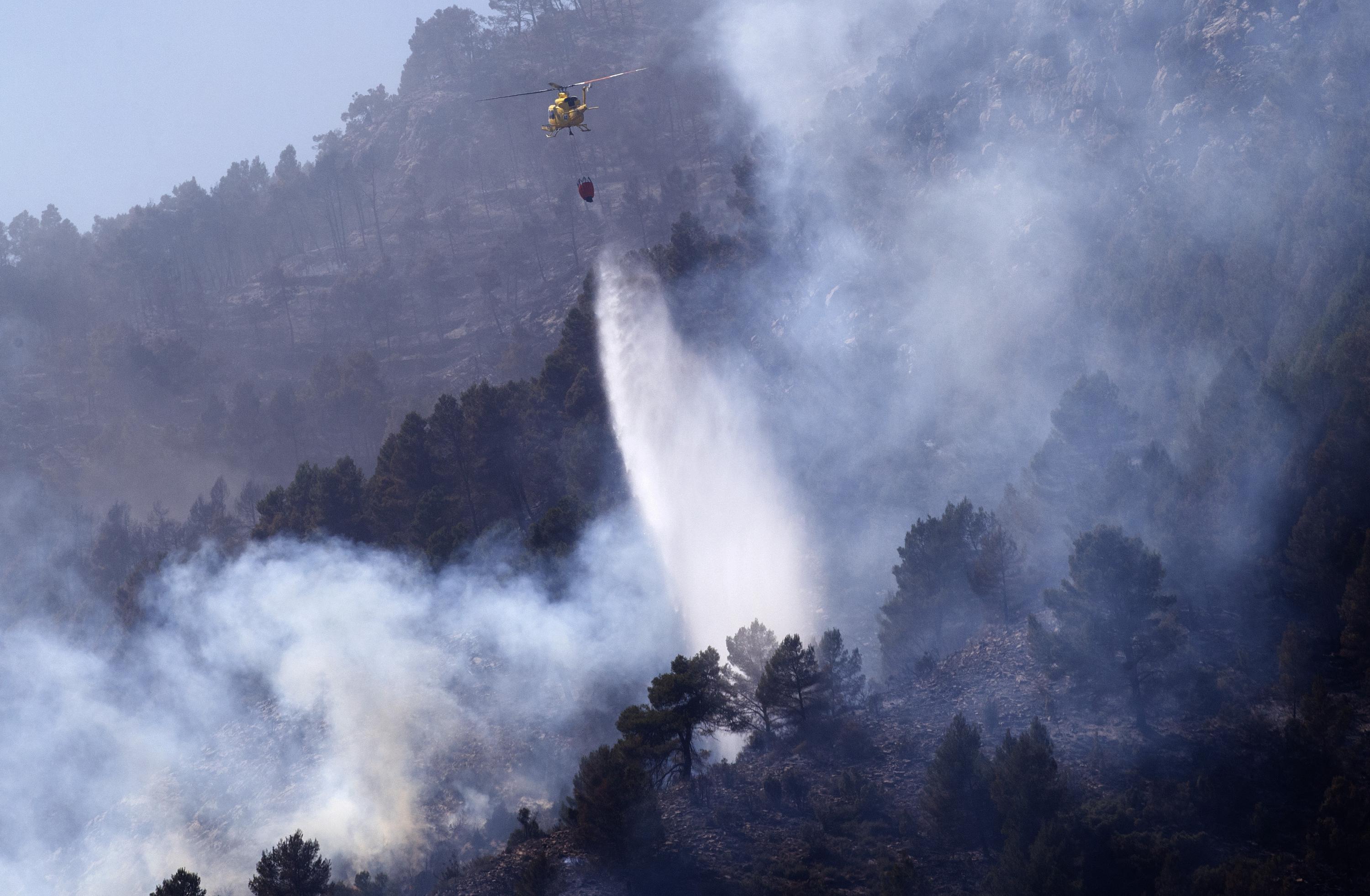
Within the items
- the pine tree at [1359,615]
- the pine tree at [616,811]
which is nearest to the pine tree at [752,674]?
the pine tree at [616,811]

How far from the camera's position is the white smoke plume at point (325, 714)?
3794 cm

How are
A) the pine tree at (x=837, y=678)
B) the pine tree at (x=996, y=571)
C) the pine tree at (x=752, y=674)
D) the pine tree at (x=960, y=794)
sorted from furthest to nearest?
the pine tree at (x=996, y=571) → the pine tree at (x=837, y=678) → the pine tree at (x=752, y=674) → the pine tree at (x=960, y=794)

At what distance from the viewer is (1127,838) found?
75.2ft

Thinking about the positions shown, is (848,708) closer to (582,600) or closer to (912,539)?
(912,539)

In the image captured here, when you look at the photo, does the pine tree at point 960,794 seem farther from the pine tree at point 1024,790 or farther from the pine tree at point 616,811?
the pine tree at point 616,811

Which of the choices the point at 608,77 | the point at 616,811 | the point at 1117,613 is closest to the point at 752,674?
the point at 616,811

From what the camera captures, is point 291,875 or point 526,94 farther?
point 526,94

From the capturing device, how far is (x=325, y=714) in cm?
4256

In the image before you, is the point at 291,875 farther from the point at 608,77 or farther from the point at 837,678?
the point at 608,77

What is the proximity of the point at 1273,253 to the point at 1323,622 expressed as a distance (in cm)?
2347

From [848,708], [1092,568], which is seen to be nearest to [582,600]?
[848,708]

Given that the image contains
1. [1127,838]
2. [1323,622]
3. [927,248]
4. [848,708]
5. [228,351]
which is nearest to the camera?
[1127,838]

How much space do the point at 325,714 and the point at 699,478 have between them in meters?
23.6

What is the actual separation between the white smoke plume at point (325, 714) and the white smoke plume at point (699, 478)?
153 inches
